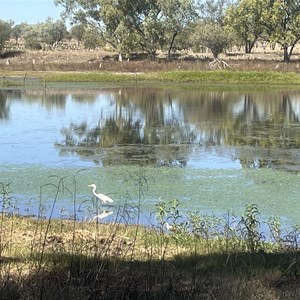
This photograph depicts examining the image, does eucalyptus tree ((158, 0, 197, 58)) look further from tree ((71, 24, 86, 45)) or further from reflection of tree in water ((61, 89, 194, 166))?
reflection of tree in water ((61, 89, 194, 166))

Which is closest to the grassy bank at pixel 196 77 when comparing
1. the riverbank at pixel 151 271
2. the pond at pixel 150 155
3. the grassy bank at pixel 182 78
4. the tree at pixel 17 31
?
the grassy bank at pixel 182 78

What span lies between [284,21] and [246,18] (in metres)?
4.22

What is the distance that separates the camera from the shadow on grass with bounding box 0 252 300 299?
410cm

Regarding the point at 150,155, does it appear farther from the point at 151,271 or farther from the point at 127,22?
the point at 127,22

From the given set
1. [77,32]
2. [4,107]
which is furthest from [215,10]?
[4,107]

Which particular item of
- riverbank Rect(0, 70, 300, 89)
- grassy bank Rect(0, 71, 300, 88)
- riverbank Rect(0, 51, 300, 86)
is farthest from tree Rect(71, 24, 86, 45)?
grassy bank Rect(0, 71, 300, 88)

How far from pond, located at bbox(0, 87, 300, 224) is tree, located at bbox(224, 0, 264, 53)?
108 ft

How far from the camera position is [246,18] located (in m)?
65.6

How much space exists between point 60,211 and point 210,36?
63.4m

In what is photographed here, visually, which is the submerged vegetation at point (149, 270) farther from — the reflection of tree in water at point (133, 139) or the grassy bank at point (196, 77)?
the grassy bank at point (196, 77)

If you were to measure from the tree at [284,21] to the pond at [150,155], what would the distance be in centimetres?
3050

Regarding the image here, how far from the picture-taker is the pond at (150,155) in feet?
A: 36.9

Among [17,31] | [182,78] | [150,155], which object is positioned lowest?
[150,155]

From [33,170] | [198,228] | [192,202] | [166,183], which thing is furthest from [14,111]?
[198,228]
